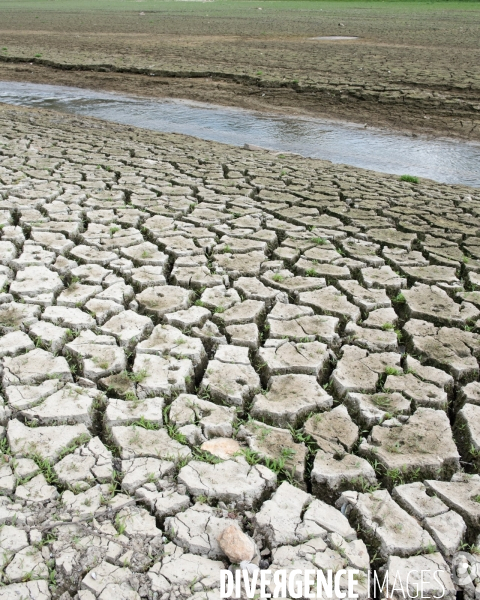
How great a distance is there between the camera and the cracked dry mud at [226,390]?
78.0 inches

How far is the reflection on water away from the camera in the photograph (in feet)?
26.0

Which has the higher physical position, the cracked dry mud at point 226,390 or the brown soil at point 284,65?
the brown soil at point 284,65

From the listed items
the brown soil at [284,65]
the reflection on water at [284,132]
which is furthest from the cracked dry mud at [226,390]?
the brown soil at [284,65]

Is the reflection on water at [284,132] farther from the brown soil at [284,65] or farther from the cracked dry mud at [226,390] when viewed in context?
the cracked dry mud at [226,390]

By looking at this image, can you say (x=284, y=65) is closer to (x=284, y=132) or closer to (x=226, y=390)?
(x=284, y=132)

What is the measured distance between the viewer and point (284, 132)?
9508mm

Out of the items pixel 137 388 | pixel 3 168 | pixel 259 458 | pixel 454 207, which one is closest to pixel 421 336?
pixel 259 458

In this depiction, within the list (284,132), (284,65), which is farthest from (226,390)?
(284,65)

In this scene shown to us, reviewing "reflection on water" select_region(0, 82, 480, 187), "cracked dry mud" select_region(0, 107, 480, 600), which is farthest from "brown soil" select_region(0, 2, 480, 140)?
"cracked dry mud" select_region(0, 107, 480, 600)

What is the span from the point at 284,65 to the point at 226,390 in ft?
41.6

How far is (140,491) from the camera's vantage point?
2.16 m

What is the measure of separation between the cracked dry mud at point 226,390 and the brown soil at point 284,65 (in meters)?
6.10

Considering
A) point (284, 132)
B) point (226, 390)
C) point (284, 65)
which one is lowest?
point (226, 390)

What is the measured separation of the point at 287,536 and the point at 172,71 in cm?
1320
